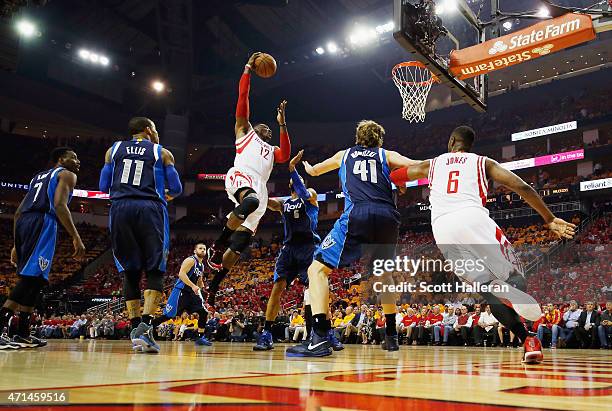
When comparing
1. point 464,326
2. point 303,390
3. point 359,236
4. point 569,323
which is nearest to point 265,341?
point 359,236

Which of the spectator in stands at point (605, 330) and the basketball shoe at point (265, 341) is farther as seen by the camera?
the spectator in stands at point (605, 330)

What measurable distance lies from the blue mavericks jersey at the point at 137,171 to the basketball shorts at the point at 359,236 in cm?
147

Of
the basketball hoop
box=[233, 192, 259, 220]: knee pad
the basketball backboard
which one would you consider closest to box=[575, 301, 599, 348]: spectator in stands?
the basketball backboard

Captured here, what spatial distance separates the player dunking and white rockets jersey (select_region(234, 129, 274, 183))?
454 mm

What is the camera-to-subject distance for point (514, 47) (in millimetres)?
8391

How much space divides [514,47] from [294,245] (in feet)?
17.3

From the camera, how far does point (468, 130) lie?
3740 mm

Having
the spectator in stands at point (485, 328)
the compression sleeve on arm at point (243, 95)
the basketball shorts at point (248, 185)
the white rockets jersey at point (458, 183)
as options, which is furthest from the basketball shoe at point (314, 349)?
the spectator in stands at point (485, 328)

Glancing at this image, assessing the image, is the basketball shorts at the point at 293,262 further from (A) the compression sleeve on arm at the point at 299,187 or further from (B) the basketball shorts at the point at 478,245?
(B) the basketball shorts at the point at 478,245

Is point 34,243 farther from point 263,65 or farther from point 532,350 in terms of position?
point 532,350

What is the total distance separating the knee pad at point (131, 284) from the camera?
4062mm

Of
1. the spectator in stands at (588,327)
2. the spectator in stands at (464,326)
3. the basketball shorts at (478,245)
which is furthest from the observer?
the spectator in stands at (464,326)

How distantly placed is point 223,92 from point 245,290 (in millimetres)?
12149

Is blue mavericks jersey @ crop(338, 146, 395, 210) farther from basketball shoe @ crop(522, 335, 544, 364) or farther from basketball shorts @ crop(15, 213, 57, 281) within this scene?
basketball shorts @ crop(15, 213, 57, 281)
